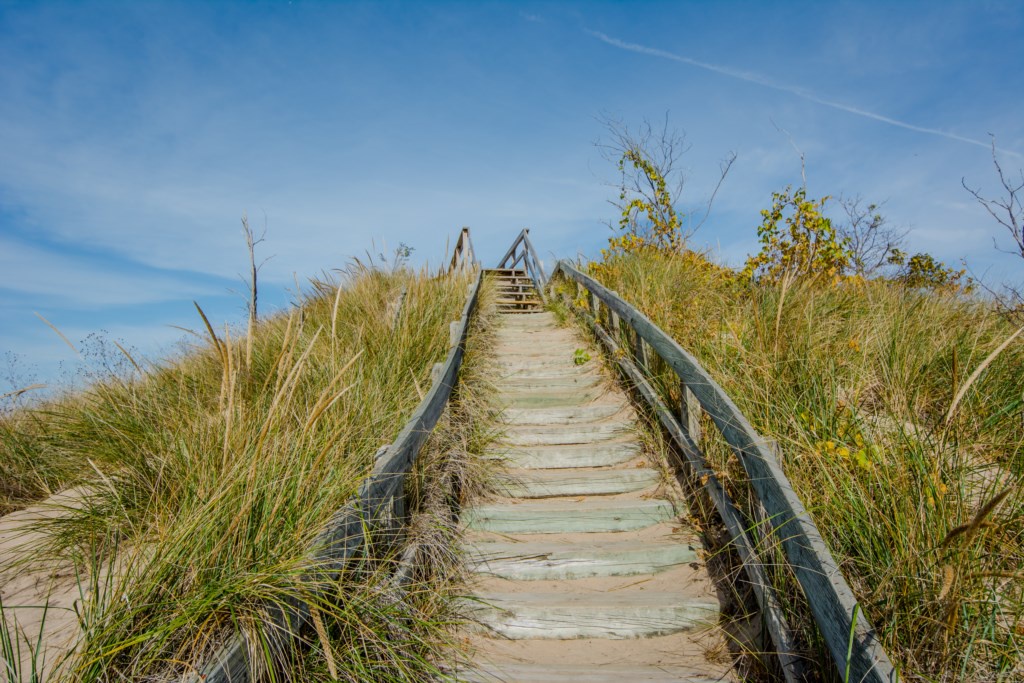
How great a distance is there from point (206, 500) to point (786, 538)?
230 centimetres

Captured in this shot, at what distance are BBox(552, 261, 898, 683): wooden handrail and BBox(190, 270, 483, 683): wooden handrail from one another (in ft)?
5.68

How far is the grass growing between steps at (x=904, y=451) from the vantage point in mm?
1762

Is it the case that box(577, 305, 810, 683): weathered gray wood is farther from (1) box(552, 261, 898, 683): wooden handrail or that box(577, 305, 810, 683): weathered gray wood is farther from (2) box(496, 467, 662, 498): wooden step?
(2) box(496, 467, 662, 498): wooden step

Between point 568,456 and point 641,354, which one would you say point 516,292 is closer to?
point 641,354

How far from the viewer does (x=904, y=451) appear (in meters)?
2.43

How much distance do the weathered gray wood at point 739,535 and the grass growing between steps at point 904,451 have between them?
9cm

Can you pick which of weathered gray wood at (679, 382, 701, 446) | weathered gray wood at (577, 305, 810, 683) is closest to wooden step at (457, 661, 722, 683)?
weathered gray wood at (577, 305, 810, 683)

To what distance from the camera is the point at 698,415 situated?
3730 millimetres

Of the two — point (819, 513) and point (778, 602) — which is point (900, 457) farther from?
point (778, 602)

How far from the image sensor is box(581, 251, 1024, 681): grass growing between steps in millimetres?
1762

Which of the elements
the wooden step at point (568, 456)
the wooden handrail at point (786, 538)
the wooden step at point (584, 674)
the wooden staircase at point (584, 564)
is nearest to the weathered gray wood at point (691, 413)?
the wooden handrail at point (786, 538)

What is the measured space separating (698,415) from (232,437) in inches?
117

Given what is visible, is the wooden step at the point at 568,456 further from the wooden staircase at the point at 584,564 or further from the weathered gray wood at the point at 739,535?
the weathered gray wood at the point at 739,535

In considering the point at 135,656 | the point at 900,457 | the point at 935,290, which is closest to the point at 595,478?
the point at 900,457
